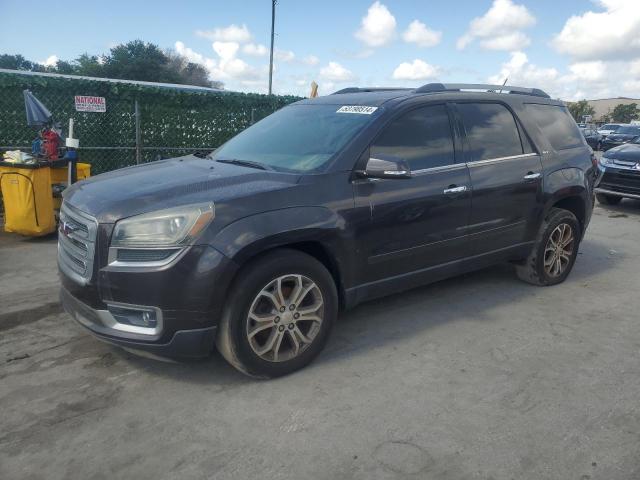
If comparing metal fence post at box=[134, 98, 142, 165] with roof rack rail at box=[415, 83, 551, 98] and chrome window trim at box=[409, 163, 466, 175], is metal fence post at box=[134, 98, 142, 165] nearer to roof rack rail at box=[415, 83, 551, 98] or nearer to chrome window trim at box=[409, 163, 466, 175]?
roof rack rail at box=[415, 83, 551, 98]

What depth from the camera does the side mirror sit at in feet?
11.6

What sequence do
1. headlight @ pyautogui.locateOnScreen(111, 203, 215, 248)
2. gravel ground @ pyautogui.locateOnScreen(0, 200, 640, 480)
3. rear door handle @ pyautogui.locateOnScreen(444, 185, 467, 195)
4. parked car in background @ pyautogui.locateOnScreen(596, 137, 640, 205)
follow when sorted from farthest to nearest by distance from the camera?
parked car in background @ pyautogui.locateOnScreen(596, 137, 640, 205) < rear door handle @ pyautogui.locateOnScreen(444, 185, 467, 195) < headlight @ pyautogui.locateOnScreen(111, 203, 215, 248) < gravel ground @ pyautogui.locateOnScreen(0, 200, 640, 480)

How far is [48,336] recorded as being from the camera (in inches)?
155

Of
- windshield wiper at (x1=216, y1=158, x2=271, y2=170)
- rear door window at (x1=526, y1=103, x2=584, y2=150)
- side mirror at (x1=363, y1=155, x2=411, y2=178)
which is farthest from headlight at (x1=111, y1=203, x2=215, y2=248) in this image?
rear door window at (x1=526, y1=103, x2=584, y2=150)

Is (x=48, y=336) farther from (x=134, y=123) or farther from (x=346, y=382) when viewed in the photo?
(x=134, y=123)

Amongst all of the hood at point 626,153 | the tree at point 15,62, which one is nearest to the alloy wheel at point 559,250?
the hood at point 626,153

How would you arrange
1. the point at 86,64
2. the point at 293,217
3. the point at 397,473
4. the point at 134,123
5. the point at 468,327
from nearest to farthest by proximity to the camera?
the point at 397,473, the point at 293,217, the point at 468,327, the point at 134,123, the point at 86,64

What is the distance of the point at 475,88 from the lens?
474 centimetres

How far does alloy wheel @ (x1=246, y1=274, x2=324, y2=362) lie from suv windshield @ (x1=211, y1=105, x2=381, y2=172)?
0.83m

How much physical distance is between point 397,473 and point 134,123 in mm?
8461

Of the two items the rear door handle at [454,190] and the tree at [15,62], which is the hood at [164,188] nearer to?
the rear door handle at [454,190]

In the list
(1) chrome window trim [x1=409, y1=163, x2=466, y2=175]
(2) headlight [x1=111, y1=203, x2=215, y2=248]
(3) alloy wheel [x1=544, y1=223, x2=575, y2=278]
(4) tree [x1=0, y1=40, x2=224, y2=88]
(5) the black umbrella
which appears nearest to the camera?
(2) headlight [x1=111, y1=203, x2=215, y2=248]

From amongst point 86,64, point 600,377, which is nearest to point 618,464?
point 600,377

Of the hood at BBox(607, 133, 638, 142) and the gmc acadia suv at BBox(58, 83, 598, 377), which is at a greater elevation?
the hood at BBox(607, 133, 638, 142)
